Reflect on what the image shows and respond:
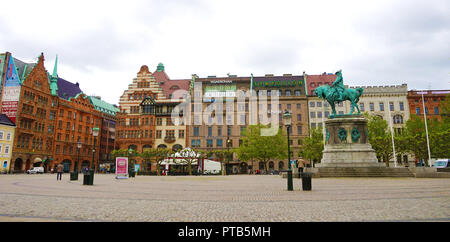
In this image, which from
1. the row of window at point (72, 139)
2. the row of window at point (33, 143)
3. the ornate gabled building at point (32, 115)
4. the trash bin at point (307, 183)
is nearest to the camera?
the trash bin at point (307, 183)

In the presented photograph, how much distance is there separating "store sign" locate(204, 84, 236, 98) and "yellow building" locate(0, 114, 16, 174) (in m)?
39.1

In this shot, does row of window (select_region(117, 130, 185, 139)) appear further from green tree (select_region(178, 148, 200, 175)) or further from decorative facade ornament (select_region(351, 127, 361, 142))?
decorative facade ornament (select_region(351, 127, 361, 142))

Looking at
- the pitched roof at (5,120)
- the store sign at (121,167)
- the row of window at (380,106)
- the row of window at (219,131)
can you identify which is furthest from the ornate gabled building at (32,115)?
the row of window at (380,106)

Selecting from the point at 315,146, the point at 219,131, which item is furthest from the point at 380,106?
the point at 219,131

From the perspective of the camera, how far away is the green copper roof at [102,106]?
277ft

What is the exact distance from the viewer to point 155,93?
70.0 m

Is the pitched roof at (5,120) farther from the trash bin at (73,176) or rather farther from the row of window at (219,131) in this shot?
the trash bin at (73,176)

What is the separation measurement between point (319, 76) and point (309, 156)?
26349mm

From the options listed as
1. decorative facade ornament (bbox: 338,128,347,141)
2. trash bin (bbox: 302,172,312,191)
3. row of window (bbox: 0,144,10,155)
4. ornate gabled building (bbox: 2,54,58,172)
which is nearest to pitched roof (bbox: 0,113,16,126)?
ornate gabled building (bbox: 2,54,58,172)

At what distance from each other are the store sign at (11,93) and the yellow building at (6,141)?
4.99ft

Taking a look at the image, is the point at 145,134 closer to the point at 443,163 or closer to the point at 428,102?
the point at 443,163

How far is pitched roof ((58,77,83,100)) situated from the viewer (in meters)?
71.5
